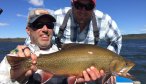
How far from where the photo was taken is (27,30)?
6426 millimetres

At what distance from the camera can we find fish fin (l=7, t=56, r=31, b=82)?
5012mm

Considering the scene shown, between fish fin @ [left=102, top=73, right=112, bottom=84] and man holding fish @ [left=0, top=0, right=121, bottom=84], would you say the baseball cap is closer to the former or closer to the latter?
man holding fish @ [left=0, top=0, right=121, bottom=84]

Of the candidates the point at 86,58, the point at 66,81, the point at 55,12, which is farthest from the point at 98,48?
the point at 55,12

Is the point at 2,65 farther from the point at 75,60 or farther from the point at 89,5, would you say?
the point at 89,5

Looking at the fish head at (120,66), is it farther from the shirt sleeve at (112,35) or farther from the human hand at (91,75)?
the shirt sleeve at (112,35)

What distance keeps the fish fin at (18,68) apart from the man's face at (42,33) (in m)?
0.83

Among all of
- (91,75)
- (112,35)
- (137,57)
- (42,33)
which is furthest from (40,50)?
(137,57)

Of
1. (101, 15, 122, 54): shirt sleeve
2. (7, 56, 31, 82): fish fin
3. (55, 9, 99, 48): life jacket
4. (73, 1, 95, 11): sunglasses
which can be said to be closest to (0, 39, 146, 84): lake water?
(101, 15, 122, 54): shirt sleeve

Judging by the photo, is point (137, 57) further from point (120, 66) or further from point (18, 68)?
point (18, 68)

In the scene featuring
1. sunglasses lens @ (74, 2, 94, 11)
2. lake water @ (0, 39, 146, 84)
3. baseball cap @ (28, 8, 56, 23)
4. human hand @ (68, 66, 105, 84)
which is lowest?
lake water @ (0, 39, 146, 84)

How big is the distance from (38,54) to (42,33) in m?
0.43

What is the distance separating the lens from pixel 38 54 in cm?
593

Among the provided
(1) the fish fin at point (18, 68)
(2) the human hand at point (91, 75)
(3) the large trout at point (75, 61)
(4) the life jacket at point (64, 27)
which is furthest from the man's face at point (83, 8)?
(1) the fish fin at point (18, 68)

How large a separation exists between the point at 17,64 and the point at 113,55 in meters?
1.83
